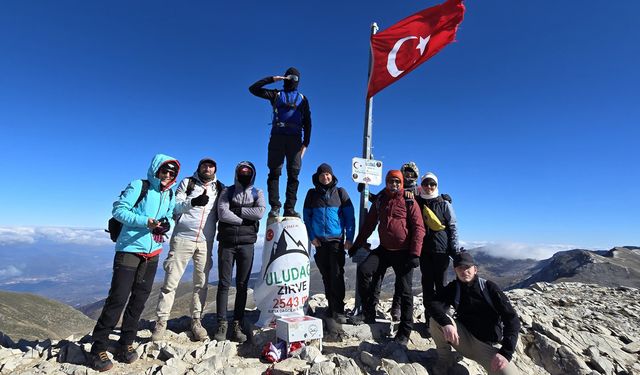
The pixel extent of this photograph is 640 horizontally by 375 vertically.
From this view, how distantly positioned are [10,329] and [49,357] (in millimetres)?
75400

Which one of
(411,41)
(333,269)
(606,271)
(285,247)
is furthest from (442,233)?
(606,271)

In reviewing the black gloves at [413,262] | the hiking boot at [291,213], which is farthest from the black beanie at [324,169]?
the black gloves at [413,262]

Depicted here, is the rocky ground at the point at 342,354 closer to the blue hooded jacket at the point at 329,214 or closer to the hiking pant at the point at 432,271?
the hiking pant at the point at 432,271

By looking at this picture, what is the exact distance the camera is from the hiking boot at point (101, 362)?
6.19 metres

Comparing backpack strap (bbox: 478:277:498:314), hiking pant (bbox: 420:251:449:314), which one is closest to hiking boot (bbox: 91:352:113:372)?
hiking pant (bbox: 420:251:449:314)

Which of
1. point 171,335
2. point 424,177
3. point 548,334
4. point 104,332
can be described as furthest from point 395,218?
point 104,332

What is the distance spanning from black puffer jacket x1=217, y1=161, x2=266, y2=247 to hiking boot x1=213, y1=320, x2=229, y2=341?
175 centimetres

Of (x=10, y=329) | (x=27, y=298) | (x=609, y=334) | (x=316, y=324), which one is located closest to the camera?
(x=316, y=324)

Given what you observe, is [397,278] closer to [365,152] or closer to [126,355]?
[365,152]

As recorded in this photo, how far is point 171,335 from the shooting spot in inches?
308

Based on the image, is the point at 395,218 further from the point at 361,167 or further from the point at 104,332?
the point at 104,332

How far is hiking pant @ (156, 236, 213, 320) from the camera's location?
7.45m

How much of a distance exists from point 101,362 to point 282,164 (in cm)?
580

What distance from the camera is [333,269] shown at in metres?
8.34
